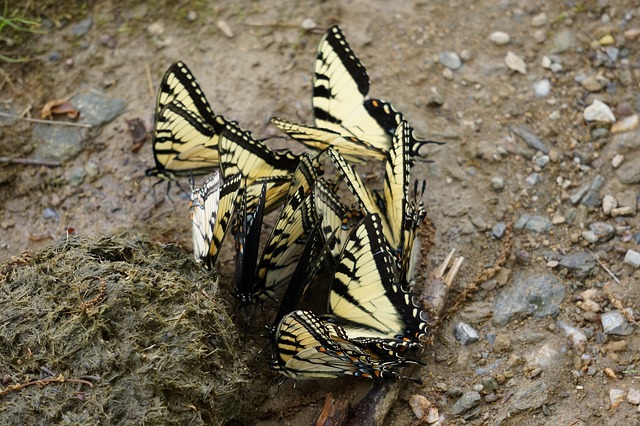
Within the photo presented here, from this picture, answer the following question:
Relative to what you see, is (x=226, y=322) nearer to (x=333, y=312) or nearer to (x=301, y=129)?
(x=333, y=312)

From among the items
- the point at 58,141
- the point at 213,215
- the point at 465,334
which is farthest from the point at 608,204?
the point at 58,141

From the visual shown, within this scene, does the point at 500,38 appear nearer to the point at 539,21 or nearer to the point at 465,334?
the point at 539,21

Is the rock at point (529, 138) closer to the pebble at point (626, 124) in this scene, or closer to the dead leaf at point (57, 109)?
the pebble at point (626, 124)

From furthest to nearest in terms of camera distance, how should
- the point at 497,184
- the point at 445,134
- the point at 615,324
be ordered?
the point at 445,134 → the point at 497,184 → the point at 615,324

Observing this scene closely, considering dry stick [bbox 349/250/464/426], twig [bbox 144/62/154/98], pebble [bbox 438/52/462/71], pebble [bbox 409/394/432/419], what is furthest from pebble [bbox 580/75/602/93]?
twig [bbox 144/62/154/98]

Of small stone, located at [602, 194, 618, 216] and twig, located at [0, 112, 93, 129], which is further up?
twig, located at [0, 112, 93, 129]

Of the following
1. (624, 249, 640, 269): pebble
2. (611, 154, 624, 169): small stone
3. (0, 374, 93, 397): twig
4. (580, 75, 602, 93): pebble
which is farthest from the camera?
(580, 75, 602, 93): pebble

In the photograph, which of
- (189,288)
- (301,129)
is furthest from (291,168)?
(189,288)

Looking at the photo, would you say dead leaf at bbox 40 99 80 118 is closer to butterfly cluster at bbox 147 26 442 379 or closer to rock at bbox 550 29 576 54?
butterfly cluster at bbox 147 26 442 379

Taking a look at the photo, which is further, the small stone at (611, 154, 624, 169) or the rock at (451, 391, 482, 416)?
the small stone at (611, 154, 624, 169)
